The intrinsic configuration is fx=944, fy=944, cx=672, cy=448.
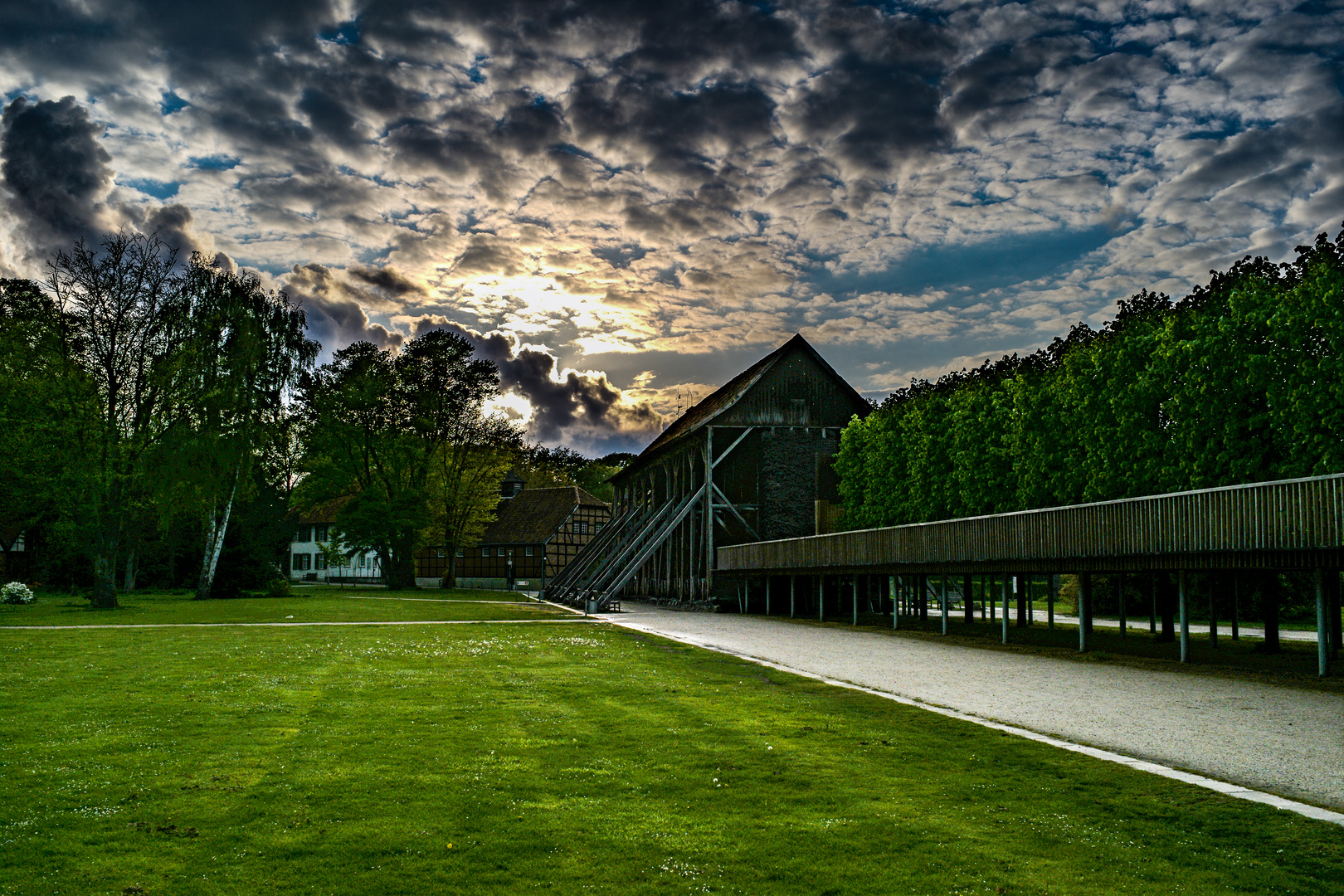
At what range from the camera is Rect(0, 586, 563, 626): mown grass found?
91.9ft

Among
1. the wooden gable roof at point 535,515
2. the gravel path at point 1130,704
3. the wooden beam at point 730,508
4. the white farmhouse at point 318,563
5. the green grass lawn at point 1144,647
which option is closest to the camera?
the gravel path at point 1130,704

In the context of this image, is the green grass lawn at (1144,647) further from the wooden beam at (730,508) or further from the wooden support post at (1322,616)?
the wooden beam at (730,508)

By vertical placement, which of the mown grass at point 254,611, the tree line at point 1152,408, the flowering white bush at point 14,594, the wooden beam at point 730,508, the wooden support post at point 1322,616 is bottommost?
the mown grass at point 254,611

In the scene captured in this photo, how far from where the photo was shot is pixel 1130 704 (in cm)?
1211

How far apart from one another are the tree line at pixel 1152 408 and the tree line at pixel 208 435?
2706cm

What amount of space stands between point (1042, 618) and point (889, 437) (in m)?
10.1

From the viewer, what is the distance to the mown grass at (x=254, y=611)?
28016mm

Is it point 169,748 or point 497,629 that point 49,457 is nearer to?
point 497,629

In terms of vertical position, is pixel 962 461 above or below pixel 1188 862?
above

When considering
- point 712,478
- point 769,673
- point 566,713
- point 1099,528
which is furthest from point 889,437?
point 566,713

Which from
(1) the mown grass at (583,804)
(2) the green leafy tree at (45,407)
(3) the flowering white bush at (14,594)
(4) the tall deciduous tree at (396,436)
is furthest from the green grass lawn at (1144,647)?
(4) the tall deciduous tree at (396,436)

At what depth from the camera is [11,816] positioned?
6117mm

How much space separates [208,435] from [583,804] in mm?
33706

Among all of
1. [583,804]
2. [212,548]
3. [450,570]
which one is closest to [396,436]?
[450,570]
